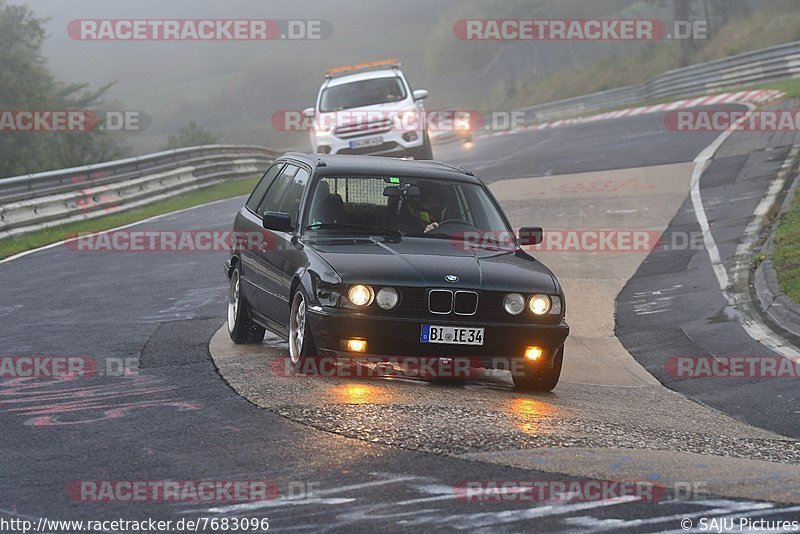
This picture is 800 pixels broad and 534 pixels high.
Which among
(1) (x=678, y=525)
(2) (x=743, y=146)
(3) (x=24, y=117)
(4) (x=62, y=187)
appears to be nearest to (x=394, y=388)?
(1) (x=678, y=525)

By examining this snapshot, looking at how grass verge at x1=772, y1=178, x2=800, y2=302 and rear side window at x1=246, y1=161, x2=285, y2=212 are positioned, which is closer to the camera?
rear side window at x1=246, y1=161, x2=285, y2=212

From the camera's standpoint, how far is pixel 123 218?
25344 mm

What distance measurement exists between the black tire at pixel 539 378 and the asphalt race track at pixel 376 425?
158mm

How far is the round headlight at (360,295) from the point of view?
9.03m

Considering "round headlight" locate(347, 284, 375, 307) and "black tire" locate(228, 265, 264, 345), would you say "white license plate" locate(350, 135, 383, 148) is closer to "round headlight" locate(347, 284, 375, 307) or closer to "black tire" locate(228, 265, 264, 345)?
"black tire" locate(228, 265, 264, 345)

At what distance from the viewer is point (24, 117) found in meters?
44.1

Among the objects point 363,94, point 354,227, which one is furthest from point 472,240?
point 363,94

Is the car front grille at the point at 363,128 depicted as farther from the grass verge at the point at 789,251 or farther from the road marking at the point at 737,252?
the grass verge at the point at 789,251

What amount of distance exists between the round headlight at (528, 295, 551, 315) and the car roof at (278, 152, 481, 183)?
5.76 ft

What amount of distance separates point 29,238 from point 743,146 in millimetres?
14050

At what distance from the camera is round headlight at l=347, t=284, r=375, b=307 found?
29.6 ft

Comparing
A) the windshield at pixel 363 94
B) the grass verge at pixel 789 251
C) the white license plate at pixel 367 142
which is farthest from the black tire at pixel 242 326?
the windshield at pixel 363 94

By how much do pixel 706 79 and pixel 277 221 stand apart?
36865 millimetres

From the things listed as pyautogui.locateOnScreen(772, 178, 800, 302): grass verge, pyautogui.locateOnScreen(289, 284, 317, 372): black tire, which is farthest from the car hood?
pyautogui.locateOnScreen(772, 178, 800, 302): grass verge
